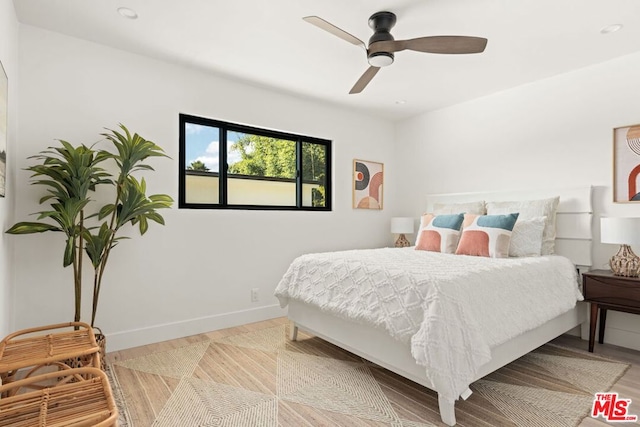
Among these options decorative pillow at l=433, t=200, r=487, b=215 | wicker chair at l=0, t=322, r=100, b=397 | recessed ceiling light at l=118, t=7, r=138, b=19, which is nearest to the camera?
wicker chair at l=0, t=322, r=100, b=397

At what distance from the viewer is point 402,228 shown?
449 cm

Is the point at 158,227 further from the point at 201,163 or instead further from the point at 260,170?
the point at 260,170

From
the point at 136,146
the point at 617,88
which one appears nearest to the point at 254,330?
the point at 136,146

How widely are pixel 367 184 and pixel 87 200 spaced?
3.28 metres

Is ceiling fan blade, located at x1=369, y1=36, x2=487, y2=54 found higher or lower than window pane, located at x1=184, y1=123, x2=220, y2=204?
higher

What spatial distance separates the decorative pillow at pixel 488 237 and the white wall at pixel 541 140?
810 millimetres

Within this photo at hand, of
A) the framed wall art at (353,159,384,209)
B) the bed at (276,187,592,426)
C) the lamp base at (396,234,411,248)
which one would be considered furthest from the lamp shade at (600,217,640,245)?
the framed wall art at (353,159,384,209)

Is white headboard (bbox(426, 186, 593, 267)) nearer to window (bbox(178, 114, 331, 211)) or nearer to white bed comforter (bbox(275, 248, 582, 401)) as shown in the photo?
white bed comforter (bbox(275, 248, 582, 401))

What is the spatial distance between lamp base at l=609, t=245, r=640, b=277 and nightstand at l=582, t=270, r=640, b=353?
63 millimetres

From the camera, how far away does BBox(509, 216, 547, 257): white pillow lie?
120 inches

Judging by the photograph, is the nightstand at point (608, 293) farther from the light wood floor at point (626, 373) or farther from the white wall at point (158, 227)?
the white wall at point (158, 227)

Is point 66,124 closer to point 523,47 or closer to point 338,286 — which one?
point 338,286

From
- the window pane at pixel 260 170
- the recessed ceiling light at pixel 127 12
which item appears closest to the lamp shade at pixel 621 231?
the window pane at pixel 260 170

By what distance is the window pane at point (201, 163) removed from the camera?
3.38 metres
